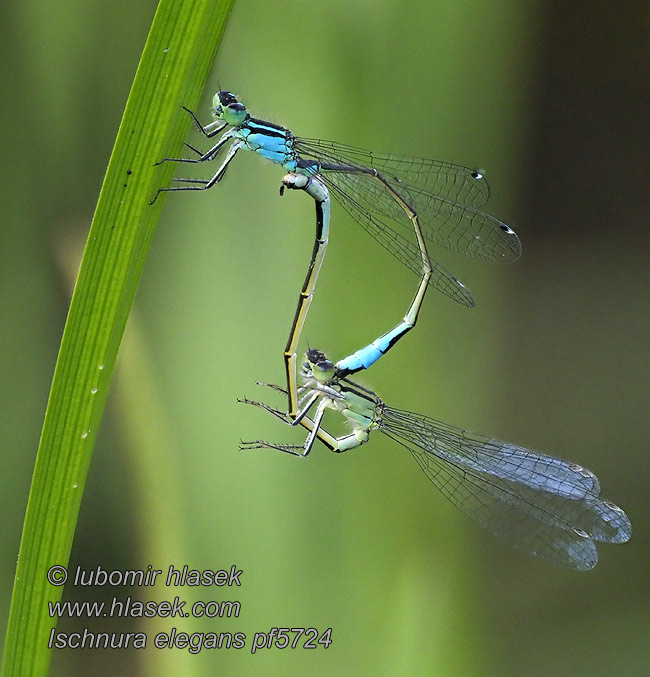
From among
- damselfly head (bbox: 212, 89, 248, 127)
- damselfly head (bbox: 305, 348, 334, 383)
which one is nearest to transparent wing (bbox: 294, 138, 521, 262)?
damselfly head (bbox: 212, 89, 248, 127)

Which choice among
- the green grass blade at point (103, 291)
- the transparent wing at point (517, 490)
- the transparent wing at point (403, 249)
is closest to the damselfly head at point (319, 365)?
the transparent wing at point (517, 490)

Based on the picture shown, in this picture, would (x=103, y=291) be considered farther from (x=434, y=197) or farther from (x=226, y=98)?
(x=434, y=197)

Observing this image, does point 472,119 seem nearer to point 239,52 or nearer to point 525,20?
point 525,20

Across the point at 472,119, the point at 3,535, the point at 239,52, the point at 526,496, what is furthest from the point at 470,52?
the point at 3,535

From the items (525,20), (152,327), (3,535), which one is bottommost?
(3,535)

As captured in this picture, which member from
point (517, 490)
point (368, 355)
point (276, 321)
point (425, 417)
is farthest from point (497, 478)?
point (276, 321)
